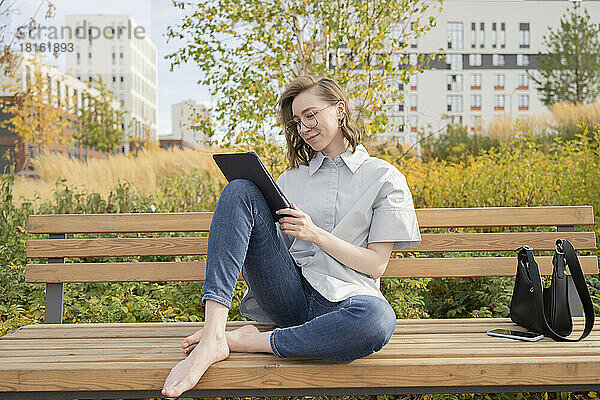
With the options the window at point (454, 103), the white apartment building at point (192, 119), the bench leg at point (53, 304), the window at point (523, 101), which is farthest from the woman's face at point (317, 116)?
the window at point (523, 101)

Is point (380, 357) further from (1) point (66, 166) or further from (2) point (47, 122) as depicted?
(2) point (47, 122)

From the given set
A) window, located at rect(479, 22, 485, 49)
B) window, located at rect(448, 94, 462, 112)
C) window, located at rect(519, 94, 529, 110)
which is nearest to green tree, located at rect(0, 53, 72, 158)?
window, located at rect(448, 94, 462, 112)

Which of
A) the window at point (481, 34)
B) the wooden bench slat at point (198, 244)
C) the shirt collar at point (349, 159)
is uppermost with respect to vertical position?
the window at point (481, 34)

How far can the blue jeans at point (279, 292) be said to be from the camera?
2.04 meters

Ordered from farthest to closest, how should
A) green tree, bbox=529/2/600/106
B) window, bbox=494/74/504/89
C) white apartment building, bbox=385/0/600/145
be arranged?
window, bbox=494/74/504/89, white apartment building, bbox=385/0/600/145, green tree, bbox=529/2/600/106

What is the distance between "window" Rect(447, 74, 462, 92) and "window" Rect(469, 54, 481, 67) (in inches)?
55.6

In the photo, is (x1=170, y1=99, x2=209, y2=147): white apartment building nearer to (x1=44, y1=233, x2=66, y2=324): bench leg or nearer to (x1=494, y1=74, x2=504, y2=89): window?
(x1=44, y1=233, x2=66, y2=324): bench leg

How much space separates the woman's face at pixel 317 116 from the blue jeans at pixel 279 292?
0.37 metres

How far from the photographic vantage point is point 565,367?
2012mm

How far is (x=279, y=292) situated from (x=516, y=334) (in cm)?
89

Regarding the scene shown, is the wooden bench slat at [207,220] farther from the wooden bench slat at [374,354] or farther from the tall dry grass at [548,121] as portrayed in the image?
the tall dry grass at [548,121]

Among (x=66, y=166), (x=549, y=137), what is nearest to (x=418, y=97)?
(x=549, y=137)

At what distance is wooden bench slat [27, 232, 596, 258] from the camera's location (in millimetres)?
2891

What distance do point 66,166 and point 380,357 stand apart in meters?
7.00
